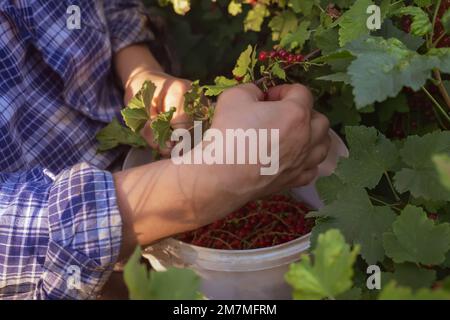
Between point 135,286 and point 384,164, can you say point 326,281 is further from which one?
point 384,164

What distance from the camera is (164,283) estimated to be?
420mm

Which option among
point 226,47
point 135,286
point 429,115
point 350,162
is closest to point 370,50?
point 350,162

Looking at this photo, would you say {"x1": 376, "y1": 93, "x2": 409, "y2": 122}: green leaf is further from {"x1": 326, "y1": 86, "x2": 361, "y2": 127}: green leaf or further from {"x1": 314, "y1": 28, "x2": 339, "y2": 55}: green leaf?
{"x1": 314, "y1": 28, "x2": 339, "y2": 55}: green leaf

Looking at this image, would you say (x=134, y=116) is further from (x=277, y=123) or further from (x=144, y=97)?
(x=277, y=123)

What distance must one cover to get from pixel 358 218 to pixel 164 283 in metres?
0.33

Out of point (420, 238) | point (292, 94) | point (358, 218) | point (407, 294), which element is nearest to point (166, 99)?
point (292, 94)

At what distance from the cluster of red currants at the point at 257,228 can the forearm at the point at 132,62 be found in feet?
1.14

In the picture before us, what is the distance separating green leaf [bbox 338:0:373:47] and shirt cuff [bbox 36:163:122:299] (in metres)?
0.39

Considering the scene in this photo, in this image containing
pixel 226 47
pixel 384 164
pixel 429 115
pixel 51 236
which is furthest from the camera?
pixel 226 47

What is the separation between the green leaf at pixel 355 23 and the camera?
0.70 meters

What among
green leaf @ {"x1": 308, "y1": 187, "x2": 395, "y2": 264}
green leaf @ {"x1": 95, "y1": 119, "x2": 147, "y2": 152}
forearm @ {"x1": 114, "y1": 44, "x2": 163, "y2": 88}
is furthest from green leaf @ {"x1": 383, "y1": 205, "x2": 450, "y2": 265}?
forearm @ {"x1": 114, "y1": 44, "x2": 163, "y2": 88}

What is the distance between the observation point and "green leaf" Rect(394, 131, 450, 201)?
0.65 meters
